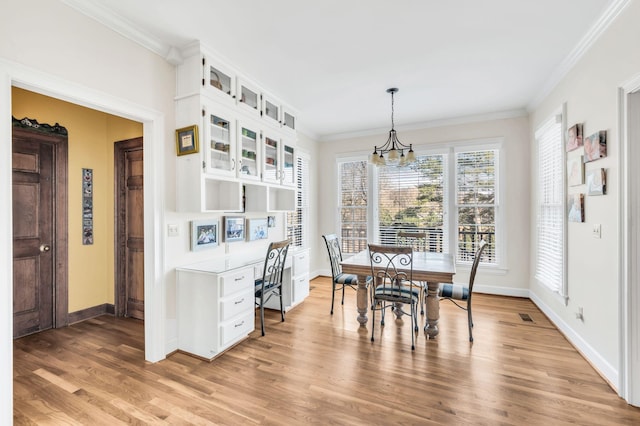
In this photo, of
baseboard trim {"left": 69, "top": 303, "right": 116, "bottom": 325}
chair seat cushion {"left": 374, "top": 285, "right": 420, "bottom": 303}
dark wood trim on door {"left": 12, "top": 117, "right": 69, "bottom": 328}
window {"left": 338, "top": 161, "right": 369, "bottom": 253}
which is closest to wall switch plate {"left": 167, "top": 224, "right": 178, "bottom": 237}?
dark wood trim on door {"left": 12, "top": 117, "right": 69, "bottom": 328}

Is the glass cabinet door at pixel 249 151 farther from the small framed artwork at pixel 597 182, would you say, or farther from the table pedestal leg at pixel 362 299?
the small framed artwork at pixel 597 182

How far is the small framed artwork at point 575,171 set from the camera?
268cm

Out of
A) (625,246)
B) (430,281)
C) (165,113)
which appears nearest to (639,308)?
(625,246)

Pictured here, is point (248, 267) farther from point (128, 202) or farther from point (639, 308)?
point (639, 308)

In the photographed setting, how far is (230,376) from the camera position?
233 cm

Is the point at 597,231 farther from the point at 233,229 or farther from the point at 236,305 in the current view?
the point at 233,229

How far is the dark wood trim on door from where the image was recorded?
10.6 ft

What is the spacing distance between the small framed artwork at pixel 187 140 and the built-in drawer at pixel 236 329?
1615mm

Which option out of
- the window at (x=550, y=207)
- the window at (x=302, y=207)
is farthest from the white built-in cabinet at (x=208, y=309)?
the window at (x=550, y=207)

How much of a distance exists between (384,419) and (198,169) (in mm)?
2433

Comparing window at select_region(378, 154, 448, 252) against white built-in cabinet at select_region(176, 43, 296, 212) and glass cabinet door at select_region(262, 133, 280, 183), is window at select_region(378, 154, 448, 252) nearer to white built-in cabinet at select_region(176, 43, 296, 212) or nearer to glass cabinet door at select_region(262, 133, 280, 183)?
white built-in cabinet at select_region(176, 43, 296, 212)

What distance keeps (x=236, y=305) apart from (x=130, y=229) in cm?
192

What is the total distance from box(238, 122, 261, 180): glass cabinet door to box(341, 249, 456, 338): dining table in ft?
4.87

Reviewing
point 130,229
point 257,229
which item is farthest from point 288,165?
point 130,229
